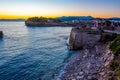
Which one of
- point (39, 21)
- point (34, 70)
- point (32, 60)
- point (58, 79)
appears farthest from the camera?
point (39, 21)

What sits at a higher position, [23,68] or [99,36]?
[99,36]

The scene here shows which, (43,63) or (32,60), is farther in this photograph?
(32,60)

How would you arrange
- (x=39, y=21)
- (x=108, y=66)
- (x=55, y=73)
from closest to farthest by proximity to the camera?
(x=108, y=66)
(x=55, y=73)
(x=39, y=21)

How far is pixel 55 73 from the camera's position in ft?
71.2

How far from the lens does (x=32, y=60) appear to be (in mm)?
28703

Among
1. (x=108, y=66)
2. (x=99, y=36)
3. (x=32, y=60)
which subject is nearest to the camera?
(x=108, y=66)

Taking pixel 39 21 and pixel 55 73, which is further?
pixel 39 21

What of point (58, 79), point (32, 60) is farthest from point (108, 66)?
point (32, 60)

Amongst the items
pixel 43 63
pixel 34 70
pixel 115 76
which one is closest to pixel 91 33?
pixel 43 63

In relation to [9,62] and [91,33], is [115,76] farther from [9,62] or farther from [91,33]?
[91,33]

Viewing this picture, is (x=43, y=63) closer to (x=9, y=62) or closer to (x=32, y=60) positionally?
(x=32, y=60)

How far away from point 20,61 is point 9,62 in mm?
1576

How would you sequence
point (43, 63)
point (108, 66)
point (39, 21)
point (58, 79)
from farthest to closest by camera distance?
point (39, 21)
point (43, 63)
point (58, 79)
point (108, 66)

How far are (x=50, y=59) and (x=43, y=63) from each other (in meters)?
2.62
